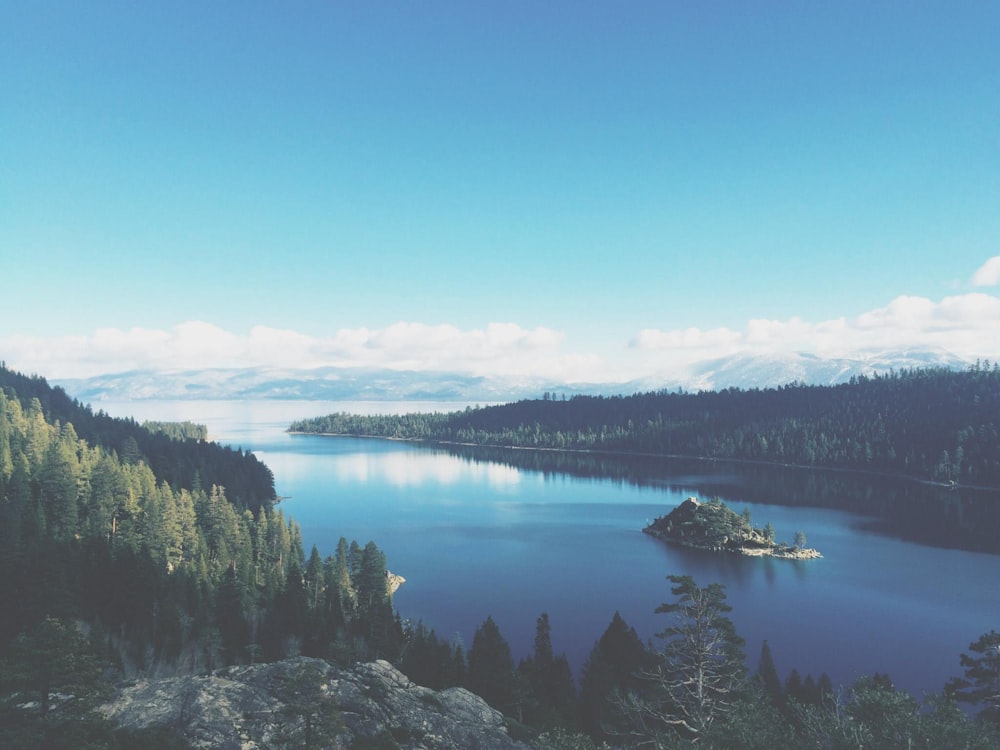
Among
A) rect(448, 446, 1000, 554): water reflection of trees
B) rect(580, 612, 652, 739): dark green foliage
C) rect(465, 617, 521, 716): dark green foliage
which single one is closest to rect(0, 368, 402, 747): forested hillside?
rect(465, 617, 521, 716): dark green foliage

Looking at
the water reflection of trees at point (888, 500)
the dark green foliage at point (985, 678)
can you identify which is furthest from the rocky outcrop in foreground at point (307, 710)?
the water reflection of trees at point (888, 500)

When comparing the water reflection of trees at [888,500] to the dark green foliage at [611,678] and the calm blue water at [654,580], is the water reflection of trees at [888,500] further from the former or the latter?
the dark green foliage at [611,678]

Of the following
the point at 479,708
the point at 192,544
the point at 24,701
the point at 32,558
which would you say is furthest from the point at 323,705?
the point at 192,544

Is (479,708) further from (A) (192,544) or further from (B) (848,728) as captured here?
(A) (192,544)

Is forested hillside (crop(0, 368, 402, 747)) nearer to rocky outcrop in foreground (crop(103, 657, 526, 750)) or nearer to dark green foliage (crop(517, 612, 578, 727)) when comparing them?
rocky outcrop in foreground (crop(103, 657, 526, 750))

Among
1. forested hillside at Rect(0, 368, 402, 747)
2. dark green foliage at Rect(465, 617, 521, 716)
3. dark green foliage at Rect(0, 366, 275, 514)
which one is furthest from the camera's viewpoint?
dark green foliage at Rect(0, 366, 275, 514)

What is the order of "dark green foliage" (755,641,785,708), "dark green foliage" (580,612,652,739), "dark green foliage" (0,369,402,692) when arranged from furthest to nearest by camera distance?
"dark green foliage" (0,369,402,692) < "dark green foliage" (755,641,785,708) < "dark green foliage" (580,612,652,739)
